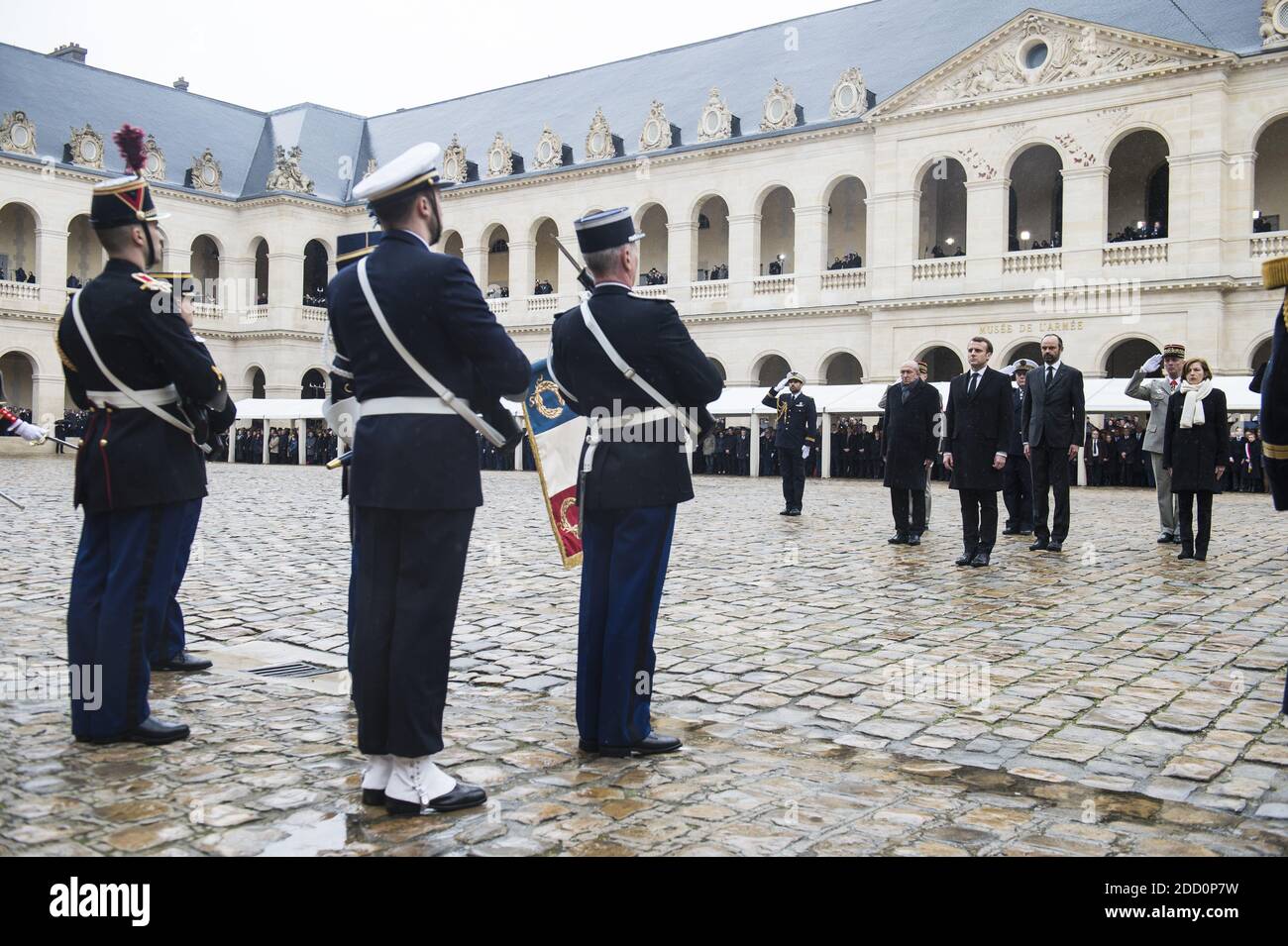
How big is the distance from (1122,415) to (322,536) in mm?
23898

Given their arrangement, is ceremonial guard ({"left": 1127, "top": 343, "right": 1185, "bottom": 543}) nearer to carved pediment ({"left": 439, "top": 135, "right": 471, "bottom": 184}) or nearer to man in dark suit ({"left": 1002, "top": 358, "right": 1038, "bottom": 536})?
man in dark suit ({"left": 1002, "top": 358, "right": 1038, "bottom": 536})

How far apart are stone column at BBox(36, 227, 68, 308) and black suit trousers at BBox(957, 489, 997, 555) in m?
41.5

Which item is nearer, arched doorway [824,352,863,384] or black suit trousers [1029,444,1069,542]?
black suit trousers [1029,444,1069,542]

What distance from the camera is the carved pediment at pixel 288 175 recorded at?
48500 mm

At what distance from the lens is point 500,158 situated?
46.5 m

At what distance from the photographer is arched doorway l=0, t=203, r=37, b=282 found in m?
45.3

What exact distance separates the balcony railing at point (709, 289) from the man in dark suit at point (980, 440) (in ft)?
96.8

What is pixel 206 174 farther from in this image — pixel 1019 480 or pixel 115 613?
pixel 115 613

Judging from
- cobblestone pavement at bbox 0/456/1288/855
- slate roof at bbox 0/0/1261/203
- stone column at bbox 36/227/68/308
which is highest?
slate roof at bbox 0/0/1261/203

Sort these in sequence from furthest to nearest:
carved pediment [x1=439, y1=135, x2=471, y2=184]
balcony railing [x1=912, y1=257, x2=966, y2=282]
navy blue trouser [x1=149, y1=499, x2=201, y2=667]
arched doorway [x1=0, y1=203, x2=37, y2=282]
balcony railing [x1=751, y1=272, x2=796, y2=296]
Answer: carved pediment [x1=439, y1=135, x2=471, y2=184] < arched doorway [x1=0, y1=203, x2=37, y2=282] < balcony railing [x1=751, y1=272, x2=796, y2=296] < balcony railing [x1=912, y1=257, x2=966, y2=282] < navy blue trouser [x1=149, y1=499, x2=201, y2=667]

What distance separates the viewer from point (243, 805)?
3.98 meters

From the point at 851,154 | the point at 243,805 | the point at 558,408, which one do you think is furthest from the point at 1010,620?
the point at 851,154

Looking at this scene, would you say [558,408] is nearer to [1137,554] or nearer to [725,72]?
[1137,554]

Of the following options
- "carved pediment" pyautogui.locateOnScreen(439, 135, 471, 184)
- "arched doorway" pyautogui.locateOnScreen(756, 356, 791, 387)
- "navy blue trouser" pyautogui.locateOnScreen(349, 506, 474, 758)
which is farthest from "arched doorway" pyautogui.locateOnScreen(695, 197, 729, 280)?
"navy blue trouser" pyautogui.locateOnScreen(349, 506, 474, 758)
